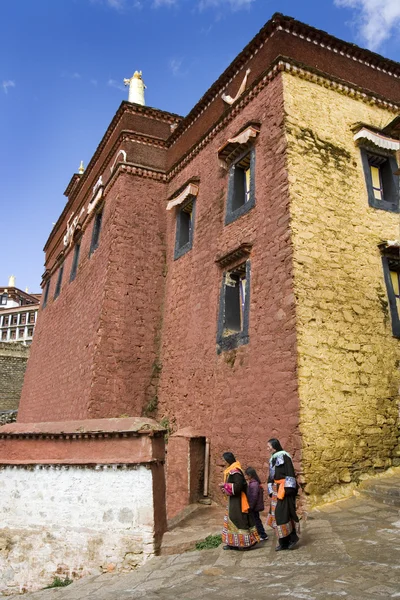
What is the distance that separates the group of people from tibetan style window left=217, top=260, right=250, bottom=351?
3.21 m

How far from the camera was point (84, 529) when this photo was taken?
5770mm

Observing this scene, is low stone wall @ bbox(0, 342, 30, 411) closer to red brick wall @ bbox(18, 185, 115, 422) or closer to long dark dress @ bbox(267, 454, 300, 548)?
red brick wall @ bbox(18, 185, 115, 422)

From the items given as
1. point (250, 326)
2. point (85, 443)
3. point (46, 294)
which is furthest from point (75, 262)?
point (85, 443)

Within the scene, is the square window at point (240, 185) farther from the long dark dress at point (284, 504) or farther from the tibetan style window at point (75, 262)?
the tibetan style window at point (75, 262)

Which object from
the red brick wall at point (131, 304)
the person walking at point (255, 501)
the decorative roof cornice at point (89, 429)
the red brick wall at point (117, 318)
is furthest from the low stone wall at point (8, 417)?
the person walking at point (255, 501)

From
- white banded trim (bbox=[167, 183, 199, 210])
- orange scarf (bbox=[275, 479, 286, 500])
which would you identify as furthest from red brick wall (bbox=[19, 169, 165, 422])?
orange scarf (bbox=[275, 479, 286, 500])

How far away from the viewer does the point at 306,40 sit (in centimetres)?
923

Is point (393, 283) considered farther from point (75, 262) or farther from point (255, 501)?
point (75, 262)

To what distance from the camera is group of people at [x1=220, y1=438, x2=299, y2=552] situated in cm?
489

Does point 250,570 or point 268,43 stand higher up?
point 268,43

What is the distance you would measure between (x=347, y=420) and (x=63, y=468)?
13.2ft

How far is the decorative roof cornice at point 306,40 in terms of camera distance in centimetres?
905

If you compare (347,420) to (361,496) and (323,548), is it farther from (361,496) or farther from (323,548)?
(323,548)

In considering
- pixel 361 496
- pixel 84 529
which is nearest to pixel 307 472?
pixel 361 496
